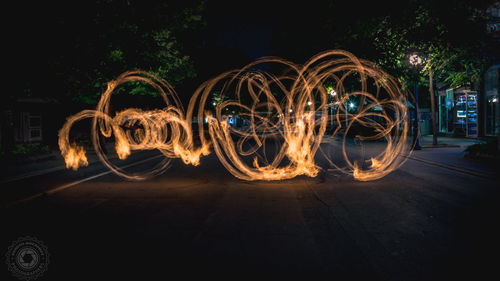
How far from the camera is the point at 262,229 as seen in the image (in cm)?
502

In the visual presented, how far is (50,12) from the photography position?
38.6 feet

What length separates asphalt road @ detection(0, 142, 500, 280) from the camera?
3633 millimetres

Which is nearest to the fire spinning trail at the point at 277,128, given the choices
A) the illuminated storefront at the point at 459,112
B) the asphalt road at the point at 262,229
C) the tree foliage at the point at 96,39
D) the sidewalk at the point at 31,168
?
the sidewalk at the point at 31,168

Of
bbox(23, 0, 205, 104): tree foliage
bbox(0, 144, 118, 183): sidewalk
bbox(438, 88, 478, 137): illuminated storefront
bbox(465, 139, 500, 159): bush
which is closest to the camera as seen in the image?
bbox(0, 144, 118, 183): sidewalk

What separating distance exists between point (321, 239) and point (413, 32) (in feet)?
38.1

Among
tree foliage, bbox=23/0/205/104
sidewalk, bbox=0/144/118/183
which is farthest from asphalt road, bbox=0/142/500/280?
tree foliage, bbox=23/0/205/104

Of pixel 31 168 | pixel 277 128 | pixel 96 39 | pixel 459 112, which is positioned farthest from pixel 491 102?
pixel 31 168

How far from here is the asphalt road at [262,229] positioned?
3.63m

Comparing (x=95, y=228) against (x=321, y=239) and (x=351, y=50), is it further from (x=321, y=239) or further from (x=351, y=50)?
(x=351, y=50)

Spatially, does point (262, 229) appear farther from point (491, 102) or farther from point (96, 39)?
point (491, 102)

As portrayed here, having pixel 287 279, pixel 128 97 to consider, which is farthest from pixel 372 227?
pixel 128 97

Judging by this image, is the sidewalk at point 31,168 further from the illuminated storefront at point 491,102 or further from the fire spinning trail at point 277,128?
the illuminated storefront at point 491,102

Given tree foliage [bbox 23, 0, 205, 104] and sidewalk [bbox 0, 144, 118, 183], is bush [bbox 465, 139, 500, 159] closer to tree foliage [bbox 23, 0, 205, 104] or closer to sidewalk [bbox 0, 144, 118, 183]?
tree foliage [bbox 23, 0, 205, 104]

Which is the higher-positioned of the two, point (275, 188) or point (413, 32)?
point (413, 32)
